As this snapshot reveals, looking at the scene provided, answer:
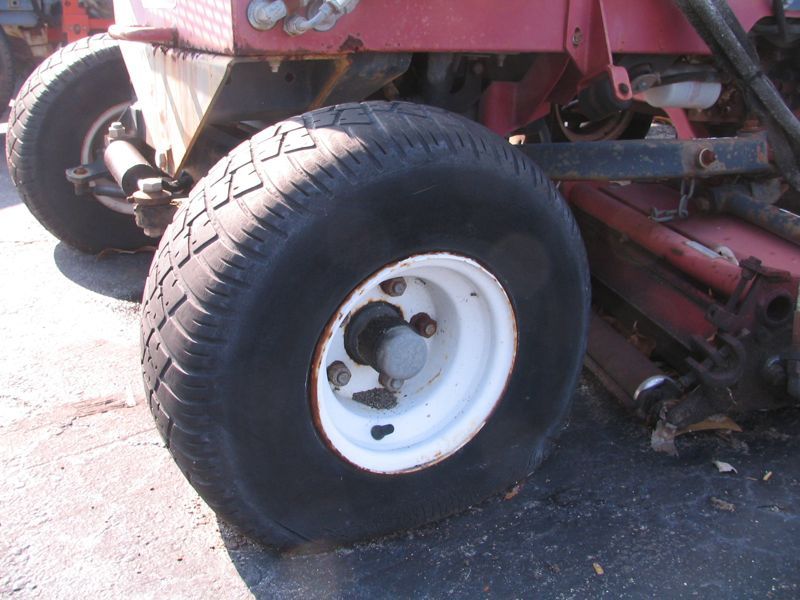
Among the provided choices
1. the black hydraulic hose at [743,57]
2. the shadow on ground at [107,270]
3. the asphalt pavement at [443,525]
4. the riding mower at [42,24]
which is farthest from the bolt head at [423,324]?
the riding mower at [42,24]

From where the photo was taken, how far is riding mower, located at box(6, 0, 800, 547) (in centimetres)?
168

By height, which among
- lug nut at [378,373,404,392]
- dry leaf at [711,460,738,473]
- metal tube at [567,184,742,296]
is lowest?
dry leaf at [711,460,738,473]

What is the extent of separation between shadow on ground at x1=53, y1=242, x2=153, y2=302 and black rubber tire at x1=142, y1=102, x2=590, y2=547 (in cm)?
183

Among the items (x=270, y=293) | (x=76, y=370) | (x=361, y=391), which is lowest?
(x=76, y=370)

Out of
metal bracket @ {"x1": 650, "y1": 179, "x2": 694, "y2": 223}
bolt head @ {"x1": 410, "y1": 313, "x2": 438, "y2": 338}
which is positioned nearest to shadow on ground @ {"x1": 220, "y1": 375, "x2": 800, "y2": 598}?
bolt head @ {"x1": 410, "y1": 313, "x2": 438, "y2": 338}

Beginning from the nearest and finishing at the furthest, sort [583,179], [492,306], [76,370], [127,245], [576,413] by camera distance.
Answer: [492,306]
[583,179]
[576,413]
[76,370]
[127,245]

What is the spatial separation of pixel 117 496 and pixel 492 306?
1231 millimetres

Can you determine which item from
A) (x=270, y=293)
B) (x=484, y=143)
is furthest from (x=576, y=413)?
(x=270, y=293)

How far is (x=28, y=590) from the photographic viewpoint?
73.5 inches

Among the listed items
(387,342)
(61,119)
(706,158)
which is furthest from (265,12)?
(61,119)

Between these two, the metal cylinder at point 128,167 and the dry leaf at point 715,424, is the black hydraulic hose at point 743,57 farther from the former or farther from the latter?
the metal cylinder at point 128,167

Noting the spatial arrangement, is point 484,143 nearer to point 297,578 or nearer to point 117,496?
point 297,578

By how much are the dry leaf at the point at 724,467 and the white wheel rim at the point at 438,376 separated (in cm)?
82

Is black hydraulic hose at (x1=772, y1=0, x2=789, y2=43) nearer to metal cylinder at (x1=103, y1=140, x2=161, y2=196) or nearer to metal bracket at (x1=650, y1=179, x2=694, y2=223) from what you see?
metal bracket at (x1=650, y1=179, x2=694, y2=223)
